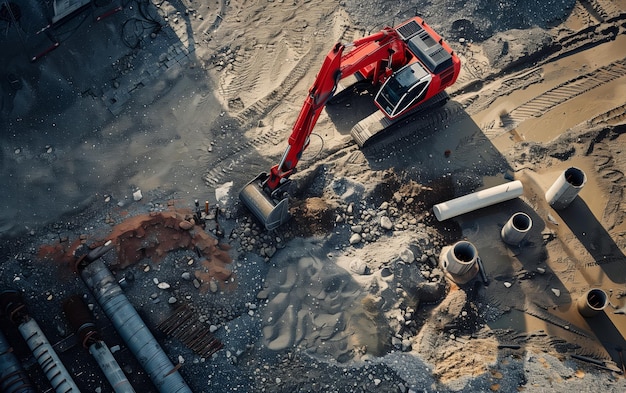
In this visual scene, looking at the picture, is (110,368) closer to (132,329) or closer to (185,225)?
(132,329)

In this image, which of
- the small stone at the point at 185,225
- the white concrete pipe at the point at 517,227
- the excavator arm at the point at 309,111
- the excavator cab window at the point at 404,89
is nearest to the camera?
the excavator arm at the point at 309,111

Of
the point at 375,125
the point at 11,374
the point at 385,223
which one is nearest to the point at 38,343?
the point at 11,374

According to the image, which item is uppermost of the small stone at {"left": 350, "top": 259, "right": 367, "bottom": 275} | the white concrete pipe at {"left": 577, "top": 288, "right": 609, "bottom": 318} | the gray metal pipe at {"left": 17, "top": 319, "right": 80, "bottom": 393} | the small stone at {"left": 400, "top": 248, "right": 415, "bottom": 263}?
the gray metal pipe at {"left": 17, "top": 319, "right": 80, "bottom": 393}

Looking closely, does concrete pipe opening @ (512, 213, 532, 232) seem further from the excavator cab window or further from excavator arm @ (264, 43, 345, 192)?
excavator arm @ (264, 43, 345, 192)

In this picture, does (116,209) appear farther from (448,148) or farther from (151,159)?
(448,148)

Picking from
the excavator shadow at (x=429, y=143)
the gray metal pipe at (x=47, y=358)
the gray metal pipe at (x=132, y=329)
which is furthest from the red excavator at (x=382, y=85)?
the gray metal pipe at (x=47, y=358)

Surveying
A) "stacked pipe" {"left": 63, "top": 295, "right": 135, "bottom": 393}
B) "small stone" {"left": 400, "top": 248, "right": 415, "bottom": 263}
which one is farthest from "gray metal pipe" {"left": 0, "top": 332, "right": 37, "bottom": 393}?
"small stone" {"left": 400, "top": 248, "right": 415, "bottom": 263}

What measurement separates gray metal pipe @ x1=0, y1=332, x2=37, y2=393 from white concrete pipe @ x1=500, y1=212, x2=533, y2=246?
11891 millimetres

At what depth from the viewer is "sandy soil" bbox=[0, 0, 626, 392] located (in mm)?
14211

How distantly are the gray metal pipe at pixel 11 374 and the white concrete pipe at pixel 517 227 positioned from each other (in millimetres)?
11891

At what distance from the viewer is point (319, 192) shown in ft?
53.7

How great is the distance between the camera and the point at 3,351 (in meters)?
13.4

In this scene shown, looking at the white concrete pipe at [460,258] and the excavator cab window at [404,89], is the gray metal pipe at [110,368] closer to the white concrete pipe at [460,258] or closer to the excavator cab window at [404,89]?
the white concrete pipe at [460,258]

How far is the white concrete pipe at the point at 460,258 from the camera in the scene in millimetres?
14781
